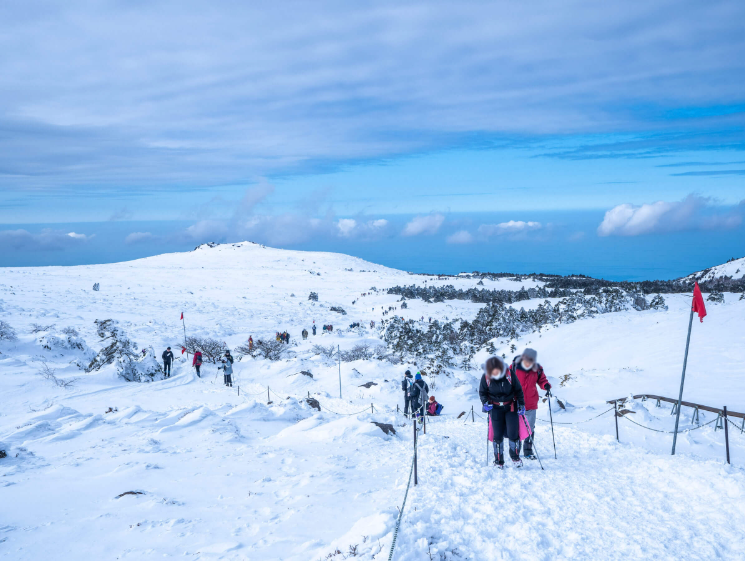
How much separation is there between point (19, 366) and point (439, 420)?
16578mm

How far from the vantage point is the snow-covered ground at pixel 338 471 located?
505 centimetres

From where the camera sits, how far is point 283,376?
21.3 metres

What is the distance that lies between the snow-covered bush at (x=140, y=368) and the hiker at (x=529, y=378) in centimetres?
1686

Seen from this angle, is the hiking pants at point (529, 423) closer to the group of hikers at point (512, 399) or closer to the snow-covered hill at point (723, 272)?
the group of hikers at point (512, 399)

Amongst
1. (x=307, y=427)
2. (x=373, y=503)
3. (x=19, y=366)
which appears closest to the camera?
(x=373, y=503)

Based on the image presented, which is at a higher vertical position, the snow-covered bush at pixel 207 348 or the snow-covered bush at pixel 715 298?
the snow-covered bush at pixel 715 298

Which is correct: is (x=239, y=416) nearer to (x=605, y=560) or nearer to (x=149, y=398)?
(x=149, y=398)

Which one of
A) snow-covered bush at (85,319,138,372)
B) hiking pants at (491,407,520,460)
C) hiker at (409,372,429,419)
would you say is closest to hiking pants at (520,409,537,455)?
hiking pants at (491,407,520,460)

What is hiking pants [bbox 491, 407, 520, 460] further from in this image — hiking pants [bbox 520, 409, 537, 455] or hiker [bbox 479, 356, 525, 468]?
hiking pants [bbox 520, 409, 537, 455]

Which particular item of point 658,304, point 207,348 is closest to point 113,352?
point 207,348

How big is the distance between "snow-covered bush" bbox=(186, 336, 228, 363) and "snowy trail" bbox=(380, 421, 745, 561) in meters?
19.5

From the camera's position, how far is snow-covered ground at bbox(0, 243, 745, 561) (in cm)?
505

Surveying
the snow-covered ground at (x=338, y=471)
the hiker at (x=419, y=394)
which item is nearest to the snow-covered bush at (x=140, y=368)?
the snow-covered ground at (x=338, y=471)

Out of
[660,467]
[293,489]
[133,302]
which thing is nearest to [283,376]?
[293,489]
